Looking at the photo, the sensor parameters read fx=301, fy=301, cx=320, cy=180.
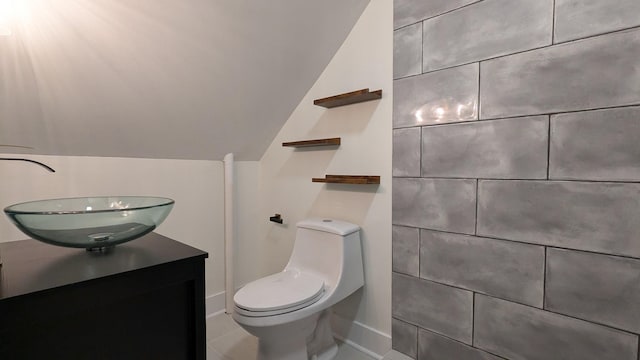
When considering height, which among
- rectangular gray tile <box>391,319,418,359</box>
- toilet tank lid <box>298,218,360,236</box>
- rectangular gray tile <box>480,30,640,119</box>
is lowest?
rectangular gray tile <box>391,319,418,359</box>

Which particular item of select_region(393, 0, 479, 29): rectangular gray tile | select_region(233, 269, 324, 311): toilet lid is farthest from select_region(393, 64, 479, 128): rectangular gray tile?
select_region(233, 269, 324, 311): toilet lid

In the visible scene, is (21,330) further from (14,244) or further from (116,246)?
(14,244)

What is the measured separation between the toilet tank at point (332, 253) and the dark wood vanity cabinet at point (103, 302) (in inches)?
34.0

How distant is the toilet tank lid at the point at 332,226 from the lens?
1.68 metres

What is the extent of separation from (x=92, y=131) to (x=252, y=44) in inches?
37.1

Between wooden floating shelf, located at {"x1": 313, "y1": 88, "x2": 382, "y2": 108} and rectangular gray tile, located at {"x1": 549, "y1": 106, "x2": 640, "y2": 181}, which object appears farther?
wooden floating shelf, located at {"x1": 313, "y1": 88, "x2": 382, "y2": 108}

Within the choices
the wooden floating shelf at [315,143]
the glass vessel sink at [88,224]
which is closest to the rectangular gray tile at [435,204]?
the wooden floating shelf at [315,143]

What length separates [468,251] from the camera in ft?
4.50

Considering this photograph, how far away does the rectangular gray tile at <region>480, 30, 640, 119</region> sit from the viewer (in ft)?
3.32

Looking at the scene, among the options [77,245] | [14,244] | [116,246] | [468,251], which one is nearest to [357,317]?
[468,251]

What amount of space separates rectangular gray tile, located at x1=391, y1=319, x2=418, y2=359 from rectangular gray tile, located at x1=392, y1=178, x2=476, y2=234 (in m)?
0.54

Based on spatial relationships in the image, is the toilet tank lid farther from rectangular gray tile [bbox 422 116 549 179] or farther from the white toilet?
rectangular gray tile [bbox 422 116 549 179]

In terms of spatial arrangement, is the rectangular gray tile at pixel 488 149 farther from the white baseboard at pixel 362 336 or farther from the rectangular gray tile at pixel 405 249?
the white baseboard at pixel 362 336

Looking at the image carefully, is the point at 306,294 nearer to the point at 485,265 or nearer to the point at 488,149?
the point at 485,265
